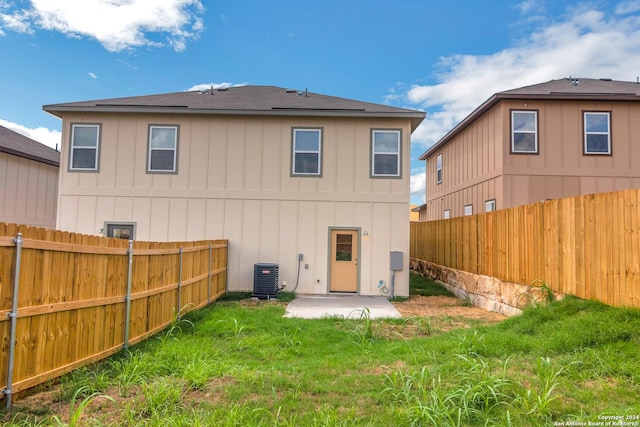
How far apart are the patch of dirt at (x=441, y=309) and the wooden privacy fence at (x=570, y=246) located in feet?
3.12

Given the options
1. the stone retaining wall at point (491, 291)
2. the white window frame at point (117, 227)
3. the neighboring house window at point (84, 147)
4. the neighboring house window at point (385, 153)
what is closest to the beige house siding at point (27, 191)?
the neighboring house window at point (84, 147)

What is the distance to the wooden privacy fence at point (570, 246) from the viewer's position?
5.32 m

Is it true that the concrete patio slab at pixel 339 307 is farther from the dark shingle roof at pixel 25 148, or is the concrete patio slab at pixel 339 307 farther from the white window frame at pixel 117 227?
the dark shingle roof at pixel 25 148

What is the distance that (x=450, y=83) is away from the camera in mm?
18906

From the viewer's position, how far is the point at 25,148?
16016 millimetres

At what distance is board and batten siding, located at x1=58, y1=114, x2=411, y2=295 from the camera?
1105 centimetres

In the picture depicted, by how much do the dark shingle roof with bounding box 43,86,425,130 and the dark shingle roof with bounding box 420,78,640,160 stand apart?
344 centimetres

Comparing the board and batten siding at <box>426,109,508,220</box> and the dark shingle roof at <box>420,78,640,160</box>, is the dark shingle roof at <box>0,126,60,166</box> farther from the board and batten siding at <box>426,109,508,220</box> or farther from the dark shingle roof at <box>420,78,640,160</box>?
the board and batten siding at <box>426,109,508,220</box>

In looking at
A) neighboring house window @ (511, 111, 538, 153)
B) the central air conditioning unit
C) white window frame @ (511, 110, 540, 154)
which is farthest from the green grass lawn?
neighboring house window @ (511, 111, 538, 153)

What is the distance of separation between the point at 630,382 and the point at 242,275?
9094mm

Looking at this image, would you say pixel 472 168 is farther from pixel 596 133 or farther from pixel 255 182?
pixel 255 182

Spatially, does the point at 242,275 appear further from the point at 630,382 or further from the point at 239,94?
the point at 630,382

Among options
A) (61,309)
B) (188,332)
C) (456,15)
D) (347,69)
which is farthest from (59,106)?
(456,15)

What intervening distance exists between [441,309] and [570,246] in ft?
11.2
